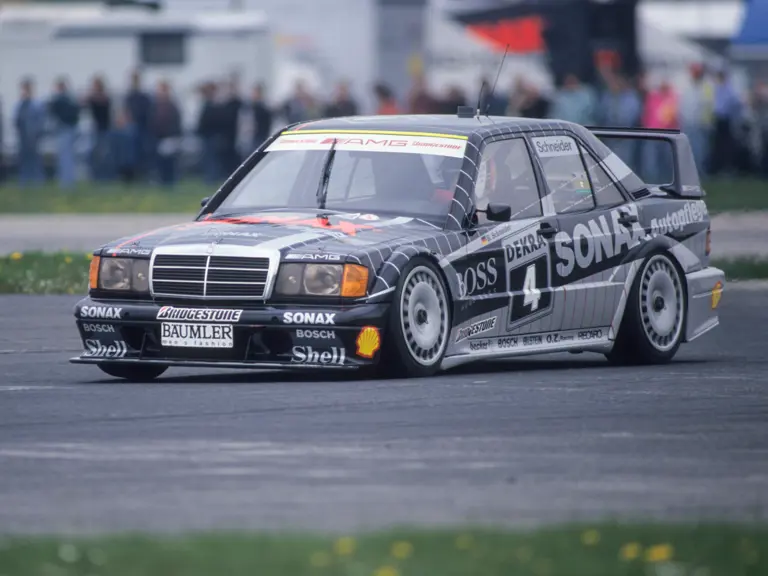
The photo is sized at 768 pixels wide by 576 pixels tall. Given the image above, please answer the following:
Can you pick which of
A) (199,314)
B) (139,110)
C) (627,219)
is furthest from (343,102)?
(199,314)

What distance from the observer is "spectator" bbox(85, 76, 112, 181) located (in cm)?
3719

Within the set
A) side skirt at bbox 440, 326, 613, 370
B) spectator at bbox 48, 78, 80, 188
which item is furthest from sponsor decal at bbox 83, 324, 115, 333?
spectator at bbox 48, 78, 80, 188

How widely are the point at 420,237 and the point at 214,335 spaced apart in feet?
4.02

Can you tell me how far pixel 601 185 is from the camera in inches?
521

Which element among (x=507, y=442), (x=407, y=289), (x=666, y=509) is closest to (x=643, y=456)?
(x=507, y=442)

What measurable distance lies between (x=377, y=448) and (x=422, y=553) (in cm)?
258

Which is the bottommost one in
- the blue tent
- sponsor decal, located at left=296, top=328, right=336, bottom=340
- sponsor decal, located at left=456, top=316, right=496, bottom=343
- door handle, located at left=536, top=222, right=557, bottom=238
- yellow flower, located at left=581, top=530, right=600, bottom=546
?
the blue tent

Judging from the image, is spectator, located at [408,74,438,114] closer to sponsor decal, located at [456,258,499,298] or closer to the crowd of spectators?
the crowd of spectators

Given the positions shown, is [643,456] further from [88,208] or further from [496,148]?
[88,208]

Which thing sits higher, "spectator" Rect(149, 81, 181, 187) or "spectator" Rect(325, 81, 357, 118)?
"spectator" Rect(325, 81, 357, 118)

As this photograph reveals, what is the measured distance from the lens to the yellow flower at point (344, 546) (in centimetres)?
632

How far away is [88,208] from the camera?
31.2 meters

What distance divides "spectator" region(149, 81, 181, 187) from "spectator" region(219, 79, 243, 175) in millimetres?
889

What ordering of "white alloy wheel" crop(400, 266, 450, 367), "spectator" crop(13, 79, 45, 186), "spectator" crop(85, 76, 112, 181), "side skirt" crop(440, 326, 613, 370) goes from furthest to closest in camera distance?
1. "spectator" crop(13, 79, 45, 186)
2. "spectator" crop(85, 76, 112, 181)
3. "side skirt" crop(440, 326, 613, 370)
4. "white alloy wheel" crop(400, 266, 450, 367)
